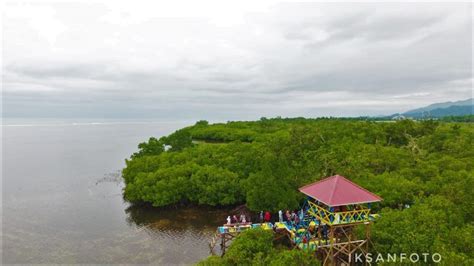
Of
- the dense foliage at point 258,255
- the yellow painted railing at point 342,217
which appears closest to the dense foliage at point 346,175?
the yellow painted railing at point 342,217

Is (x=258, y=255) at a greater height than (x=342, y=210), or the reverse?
(x=342, y=210)

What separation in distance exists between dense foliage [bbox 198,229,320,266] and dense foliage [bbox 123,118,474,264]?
6.21 m

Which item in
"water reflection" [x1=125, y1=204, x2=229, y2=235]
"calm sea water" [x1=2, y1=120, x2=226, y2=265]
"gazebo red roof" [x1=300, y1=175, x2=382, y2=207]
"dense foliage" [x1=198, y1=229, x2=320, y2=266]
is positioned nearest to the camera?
"dense foliage" [x1=198, y1=229, x2=320, y2=266]

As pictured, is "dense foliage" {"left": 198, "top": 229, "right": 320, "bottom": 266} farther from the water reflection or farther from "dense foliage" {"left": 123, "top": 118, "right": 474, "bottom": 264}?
the water reflection

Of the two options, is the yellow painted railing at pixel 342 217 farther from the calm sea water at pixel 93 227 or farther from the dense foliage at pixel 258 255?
the calm sea water at pixel 93 227

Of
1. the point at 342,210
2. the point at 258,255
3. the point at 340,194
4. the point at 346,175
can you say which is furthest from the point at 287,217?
the point at 346,175

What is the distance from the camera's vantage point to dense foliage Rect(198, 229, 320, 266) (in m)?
19.4

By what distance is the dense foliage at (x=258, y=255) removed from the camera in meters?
19.4

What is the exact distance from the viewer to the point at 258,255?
20.7 meters

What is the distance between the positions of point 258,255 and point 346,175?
64.8 ft

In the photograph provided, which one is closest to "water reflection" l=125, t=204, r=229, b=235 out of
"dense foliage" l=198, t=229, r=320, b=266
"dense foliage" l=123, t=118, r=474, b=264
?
"dense foliage" l=123, t=118, r=474, b=264

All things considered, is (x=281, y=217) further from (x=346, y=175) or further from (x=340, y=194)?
(x=346, y=175)

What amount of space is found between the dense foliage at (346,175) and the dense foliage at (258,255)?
6.21 m

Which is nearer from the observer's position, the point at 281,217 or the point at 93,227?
the point at 281,217
